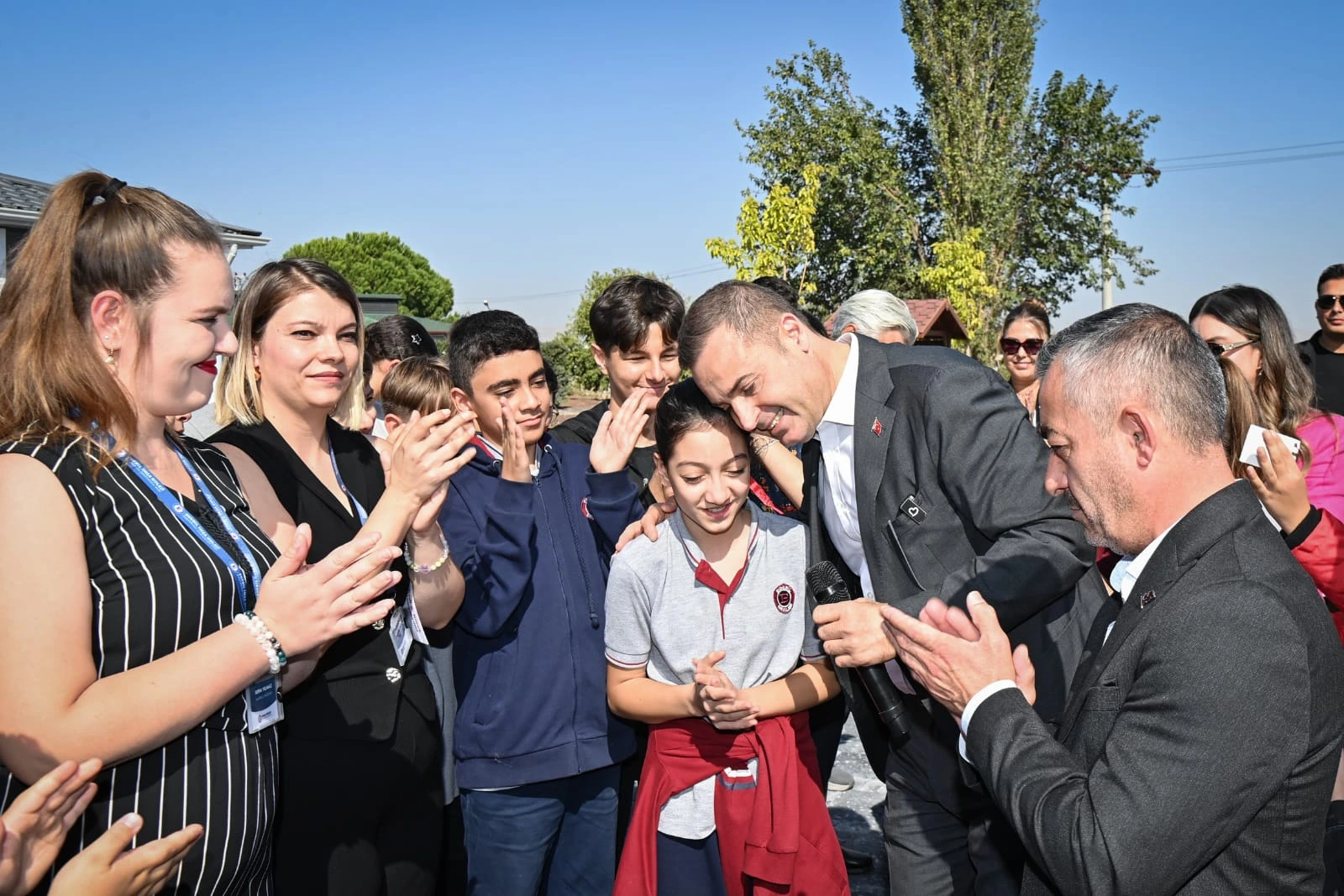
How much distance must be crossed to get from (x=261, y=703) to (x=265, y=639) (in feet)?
0.90

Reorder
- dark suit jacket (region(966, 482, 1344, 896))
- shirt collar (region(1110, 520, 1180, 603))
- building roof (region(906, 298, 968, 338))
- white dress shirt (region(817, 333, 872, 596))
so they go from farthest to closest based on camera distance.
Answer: building roof (region(906, 298, 968, 338)), white dress shirt (region(817, 333, 872, 596)), shirt collar (region(1110, 520, 1180, 603)), dark suit jacket (region(966, 482, 1344, 896))

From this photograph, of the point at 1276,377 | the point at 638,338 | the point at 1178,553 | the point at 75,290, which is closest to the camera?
the point at 1178,553

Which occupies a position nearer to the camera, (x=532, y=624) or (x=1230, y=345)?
(x=532, y=624)

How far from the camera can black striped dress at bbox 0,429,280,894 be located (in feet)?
5.94

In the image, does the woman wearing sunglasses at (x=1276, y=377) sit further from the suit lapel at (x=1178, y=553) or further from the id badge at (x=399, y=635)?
the id badge at (x=399, y=635)

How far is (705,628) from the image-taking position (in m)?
3.02

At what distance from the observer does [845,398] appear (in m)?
2.99

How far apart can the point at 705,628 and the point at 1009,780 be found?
1390mm

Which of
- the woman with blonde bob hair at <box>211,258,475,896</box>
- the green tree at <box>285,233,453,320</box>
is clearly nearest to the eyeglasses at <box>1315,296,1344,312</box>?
the woman with blonde bob hair at <box>211,258,475,896</box>

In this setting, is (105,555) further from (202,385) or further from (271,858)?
(271,858)

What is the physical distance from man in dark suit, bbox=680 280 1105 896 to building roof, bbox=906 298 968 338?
1844 cm

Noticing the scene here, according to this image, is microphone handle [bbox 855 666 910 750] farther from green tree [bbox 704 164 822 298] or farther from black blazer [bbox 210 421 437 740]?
green tree [bbox 704 164 822 298]

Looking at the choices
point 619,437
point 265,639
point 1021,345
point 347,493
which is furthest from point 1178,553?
point 1021,345

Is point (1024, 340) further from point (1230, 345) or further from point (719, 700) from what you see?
point (719, 700)
